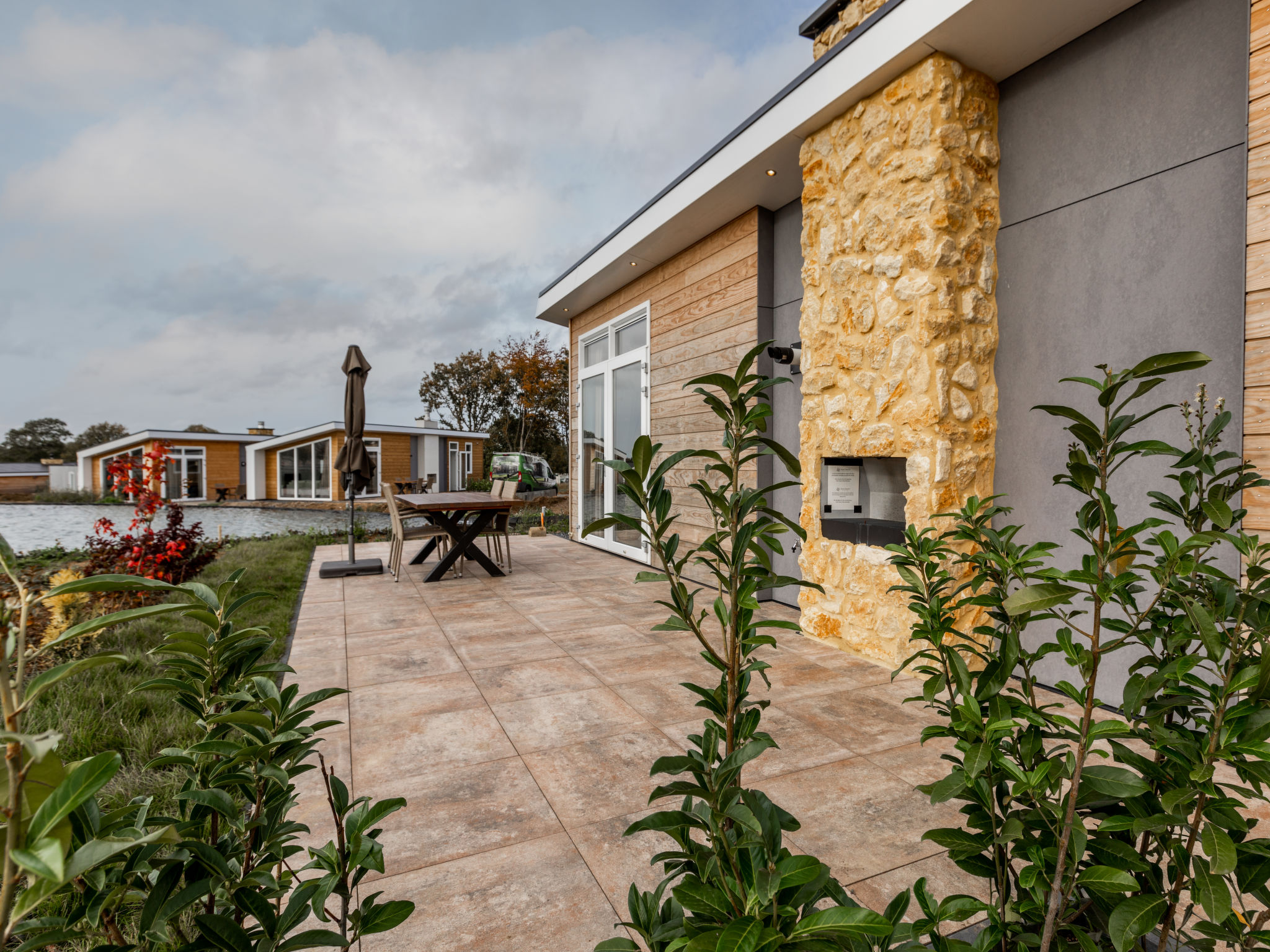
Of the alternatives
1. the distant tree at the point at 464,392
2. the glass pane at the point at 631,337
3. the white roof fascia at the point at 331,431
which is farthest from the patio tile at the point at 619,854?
the distant tree at the point at 464,392

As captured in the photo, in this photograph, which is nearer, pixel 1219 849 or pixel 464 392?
pixel 1219 849

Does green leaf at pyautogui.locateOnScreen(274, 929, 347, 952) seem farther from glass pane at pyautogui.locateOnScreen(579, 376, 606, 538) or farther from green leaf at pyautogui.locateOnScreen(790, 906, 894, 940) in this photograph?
glass pane at pyautogui.locateOnScreen(579, 376, 606, 538)

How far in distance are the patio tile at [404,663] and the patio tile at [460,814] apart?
116cm

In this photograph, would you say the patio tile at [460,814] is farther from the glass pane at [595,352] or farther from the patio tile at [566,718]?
the glass pane at [595,352]

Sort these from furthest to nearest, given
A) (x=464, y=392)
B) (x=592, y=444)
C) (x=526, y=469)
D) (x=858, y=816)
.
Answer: (x=464, y=392)
(x=526, y=469)
(x=592, y=444)
(x=858, y=816)

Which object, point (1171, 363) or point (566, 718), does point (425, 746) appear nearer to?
point (566, 718)

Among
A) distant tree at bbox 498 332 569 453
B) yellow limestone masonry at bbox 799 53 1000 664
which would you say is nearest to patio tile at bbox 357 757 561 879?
yellow limestone masonry at bbox 799 53 1000 664

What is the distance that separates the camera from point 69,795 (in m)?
0.43

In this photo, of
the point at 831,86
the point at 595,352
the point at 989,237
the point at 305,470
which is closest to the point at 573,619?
the point at 989,237

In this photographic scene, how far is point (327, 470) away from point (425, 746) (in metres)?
20.9

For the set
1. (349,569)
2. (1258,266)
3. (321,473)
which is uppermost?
(1258,266)

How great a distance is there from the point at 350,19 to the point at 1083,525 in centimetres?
1153

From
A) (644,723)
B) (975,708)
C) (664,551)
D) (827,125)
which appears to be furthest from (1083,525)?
(827,125)

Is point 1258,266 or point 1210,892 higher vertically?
point 1258,266
